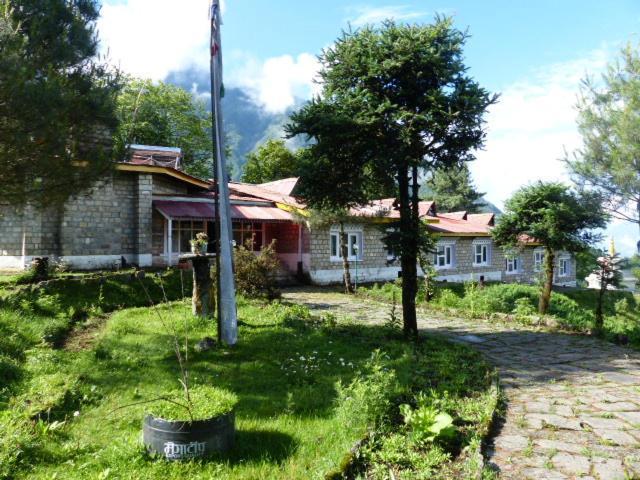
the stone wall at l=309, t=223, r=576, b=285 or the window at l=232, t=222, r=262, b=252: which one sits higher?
the window at l=232, t=222, r=262, b=252

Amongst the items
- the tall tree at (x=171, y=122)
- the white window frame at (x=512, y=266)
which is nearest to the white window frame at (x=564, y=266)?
the white window frame at (x=512, y=266)

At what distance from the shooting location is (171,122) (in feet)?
126

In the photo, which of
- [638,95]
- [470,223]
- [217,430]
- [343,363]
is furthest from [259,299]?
[470,223]

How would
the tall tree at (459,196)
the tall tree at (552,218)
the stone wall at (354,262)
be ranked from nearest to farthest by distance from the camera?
1. the tall tree at (552,218)
2. the stone wall at (354,262)
3. the tall tree at (459,196)

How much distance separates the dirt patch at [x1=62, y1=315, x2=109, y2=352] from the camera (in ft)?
28.4

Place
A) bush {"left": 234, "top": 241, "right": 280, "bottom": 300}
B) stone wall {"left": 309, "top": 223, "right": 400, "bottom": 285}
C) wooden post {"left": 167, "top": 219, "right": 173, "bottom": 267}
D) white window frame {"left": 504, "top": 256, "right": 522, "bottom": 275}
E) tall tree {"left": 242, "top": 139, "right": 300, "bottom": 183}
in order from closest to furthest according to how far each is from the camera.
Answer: bush {"left": 234, "top": 241, "right": 280, "bottom": 300} < wooden post {"left": 167, "top": 219, "right": 173, "bottom": 267} < stone wall {"left": 309, "top": 223, "right": 400, "bottom": 285} < white window frame {"left": 504, "top": 256, "right": 522, "bottom": 275} < tall tree {"left": 242, "top": 139, "right": 300, "bottom": 183}

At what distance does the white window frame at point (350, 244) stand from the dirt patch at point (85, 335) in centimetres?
1282

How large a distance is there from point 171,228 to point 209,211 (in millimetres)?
1743

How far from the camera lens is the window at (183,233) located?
20.1 meters

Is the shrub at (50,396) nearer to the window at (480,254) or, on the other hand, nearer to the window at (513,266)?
the window at (480,254)

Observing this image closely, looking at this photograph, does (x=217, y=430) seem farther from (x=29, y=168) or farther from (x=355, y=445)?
(x=29, y=168)

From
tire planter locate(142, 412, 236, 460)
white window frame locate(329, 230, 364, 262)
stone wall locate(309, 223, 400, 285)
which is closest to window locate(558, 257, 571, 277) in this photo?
stone wall locate(309, 223, 400, 285)

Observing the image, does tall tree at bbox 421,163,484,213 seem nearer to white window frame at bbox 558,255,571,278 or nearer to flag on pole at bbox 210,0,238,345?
white window frame at bbox 558,255,571,278

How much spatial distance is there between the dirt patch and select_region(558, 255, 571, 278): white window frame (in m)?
34.8
